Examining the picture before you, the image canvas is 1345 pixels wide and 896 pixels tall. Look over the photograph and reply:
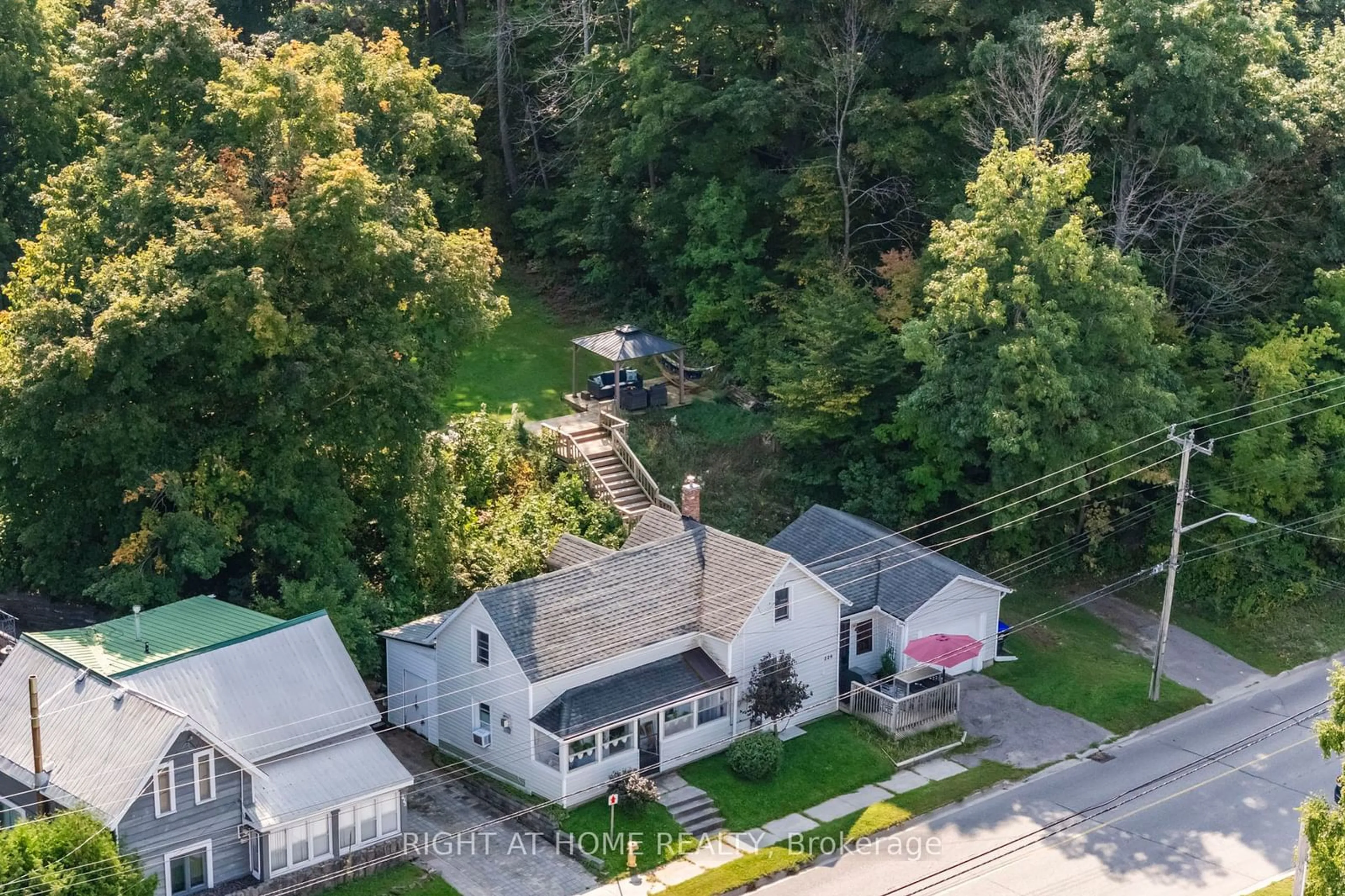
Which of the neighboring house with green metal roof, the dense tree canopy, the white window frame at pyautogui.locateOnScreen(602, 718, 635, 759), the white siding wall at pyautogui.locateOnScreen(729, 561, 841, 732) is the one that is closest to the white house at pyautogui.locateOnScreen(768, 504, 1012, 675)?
the white siding wall at pyautogui.locateOnScreen(729, 561, 841, 732)

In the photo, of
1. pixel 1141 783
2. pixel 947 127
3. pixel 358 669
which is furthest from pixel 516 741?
pixel 947 127

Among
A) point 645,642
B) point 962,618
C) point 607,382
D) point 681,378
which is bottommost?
point 962,618

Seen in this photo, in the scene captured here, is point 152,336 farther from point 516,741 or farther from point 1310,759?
point 1310,759

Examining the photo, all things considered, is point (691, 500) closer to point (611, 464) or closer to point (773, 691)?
point (773, 691)

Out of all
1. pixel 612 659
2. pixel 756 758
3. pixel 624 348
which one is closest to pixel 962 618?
pixel 756 758

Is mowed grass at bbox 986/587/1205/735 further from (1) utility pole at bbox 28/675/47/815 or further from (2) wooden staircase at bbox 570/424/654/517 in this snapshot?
(1) utility pole at bbox 28/675/47/815

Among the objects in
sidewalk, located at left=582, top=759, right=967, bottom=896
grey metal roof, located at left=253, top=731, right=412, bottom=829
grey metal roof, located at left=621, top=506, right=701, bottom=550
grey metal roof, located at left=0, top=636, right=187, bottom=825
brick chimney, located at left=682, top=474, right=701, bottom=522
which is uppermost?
brick chimney, located at left=682, top=474, right=701, bottom=522
